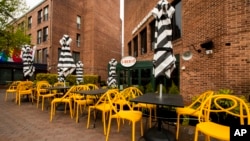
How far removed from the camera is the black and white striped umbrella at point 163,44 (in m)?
3.84

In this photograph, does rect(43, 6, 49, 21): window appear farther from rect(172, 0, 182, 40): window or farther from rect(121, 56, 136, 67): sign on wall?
rect(172, 0, 182, 40): window

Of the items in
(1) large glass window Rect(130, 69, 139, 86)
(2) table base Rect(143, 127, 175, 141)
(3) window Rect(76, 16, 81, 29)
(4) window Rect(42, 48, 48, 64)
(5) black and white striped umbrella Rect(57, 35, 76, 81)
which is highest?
(3) window Rect(76, 16, 81, 29)

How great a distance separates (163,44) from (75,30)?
69.5ft

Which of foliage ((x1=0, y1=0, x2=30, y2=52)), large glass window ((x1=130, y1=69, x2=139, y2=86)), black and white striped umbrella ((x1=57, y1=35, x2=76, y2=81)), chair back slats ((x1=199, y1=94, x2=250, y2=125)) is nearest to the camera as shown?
chair back slats ((x1=199, y1=94, x2=250, y2=125))

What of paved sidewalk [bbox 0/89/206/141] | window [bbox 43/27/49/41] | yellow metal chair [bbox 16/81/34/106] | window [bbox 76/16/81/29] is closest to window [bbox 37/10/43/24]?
window [bbox 43/27/49/41]

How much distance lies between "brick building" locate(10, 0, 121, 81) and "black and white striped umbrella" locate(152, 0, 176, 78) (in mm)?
18195

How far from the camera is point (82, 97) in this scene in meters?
6.27

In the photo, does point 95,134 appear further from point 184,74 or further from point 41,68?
point 41,68

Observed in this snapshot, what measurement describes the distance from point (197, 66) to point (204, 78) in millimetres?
531

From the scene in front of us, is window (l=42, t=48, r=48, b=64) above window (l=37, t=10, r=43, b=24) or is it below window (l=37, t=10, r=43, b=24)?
below

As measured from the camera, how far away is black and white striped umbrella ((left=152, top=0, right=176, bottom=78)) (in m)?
3.84

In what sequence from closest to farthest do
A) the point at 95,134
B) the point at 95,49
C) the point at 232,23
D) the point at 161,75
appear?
1. the point at 161,75
2. the point at 95,134
3. the point at 232,23
4. the point at 95,49

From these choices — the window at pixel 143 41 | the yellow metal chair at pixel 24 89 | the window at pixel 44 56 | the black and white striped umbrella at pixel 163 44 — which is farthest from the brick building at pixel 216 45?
the window at pixel 44 56

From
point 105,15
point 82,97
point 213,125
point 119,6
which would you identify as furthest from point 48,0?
point 213,125
